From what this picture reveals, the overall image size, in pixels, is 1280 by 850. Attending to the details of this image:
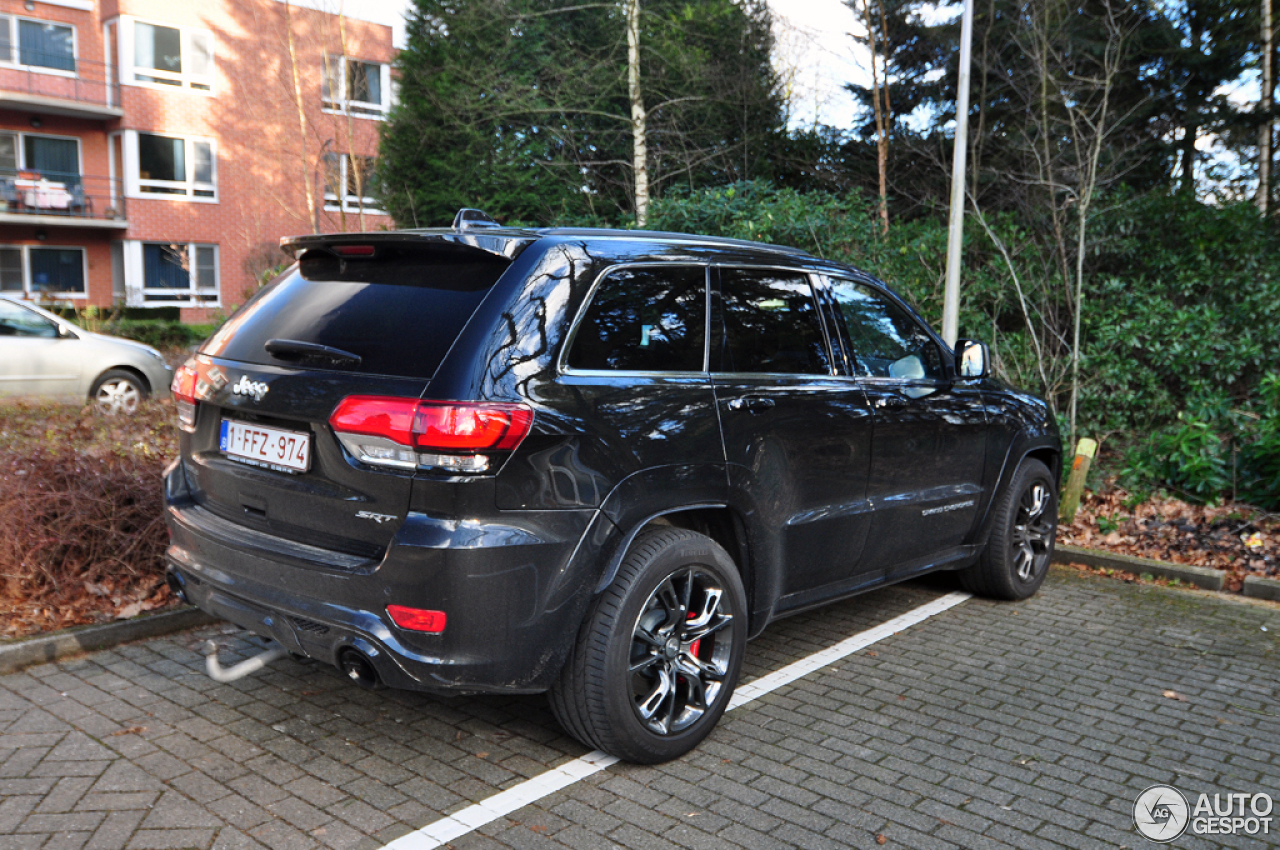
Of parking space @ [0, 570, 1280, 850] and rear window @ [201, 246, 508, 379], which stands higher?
rear window @ [201, 246, 508, 379]

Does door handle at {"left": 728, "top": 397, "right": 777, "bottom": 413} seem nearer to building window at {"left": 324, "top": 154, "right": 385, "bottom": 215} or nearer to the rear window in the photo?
the rear window

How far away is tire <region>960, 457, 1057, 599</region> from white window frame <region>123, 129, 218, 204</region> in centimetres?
2913

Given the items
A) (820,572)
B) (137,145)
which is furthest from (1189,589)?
(137,145)

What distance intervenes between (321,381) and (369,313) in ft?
1.03

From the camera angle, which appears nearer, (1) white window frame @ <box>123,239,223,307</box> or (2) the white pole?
(2) the white pole

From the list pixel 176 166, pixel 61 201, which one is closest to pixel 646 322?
pixel 61 201

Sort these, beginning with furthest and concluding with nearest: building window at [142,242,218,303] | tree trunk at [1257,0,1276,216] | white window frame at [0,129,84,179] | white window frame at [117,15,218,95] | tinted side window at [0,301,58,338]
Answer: building window at [142,242,218,303]
white window frame at [117,15,218,95]
white window frame at [0,129,84,179]
tree trunk at [1257,0,1276,216]
tinted side window at [0,301,58,338]

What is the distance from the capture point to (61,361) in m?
11.5

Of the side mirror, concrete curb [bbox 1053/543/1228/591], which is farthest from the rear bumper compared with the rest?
concrete curb [bbox 1053/543/1228/591]

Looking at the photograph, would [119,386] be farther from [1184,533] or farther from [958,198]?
[1184,533]

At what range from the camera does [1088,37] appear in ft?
49.6

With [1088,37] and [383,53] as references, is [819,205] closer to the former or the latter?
[1088,37]

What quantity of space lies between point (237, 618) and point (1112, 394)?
8.76 meters

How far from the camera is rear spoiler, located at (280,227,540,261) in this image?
347 centimetres
